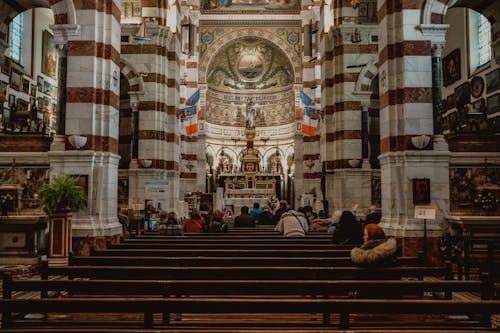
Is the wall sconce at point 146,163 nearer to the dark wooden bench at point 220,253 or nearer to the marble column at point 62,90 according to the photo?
the marble column at point 62,90

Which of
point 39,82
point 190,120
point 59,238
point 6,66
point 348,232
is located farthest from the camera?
point 190,120

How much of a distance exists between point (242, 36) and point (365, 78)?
19023 mm

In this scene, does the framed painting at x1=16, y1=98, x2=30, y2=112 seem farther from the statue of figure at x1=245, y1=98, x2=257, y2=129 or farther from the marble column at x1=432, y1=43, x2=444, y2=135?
the statue of figure at x1=245, y1=98, x2=257, y2=129

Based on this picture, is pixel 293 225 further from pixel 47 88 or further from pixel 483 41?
pixel 47 88

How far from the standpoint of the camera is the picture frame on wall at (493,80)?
50.2 feet

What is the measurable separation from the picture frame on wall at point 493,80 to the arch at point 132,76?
12.9 metres

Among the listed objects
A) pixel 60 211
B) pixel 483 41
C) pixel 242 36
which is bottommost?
pixel 60 211

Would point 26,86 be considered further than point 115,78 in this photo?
Yes

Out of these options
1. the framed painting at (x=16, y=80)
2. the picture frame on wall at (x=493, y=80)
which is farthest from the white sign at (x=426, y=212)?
the framed painting at (x=16, y=80)

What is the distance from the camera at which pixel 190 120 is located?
22.6 m

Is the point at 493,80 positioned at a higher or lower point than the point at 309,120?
higher

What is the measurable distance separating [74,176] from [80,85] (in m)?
2.37

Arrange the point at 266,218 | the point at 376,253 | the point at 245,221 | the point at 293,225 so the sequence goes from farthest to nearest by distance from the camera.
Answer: the point at 266,218 → the point at 245,221 → the point at 293,225 → the point at 376,253

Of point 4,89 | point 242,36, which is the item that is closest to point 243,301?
point 4,89
